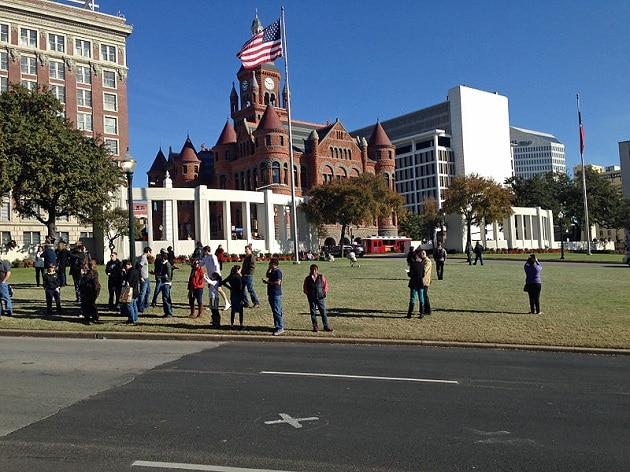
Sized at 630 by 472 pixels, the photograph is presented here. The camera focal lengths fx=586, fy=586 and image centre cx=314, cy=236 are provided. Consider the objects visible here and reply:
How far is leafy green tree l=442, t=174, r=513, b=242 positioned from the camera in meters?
65.9

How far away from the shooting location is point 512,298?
19469mm

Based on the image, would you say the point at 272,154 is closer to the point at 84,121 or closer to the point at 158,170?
the point at 84,121

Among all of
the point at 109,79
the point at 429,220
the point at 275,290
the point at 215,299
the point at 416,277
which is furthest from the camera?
the point at 429,220

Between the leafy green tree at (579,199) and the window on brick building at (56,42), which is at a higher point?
the window on brick building at (56,42)

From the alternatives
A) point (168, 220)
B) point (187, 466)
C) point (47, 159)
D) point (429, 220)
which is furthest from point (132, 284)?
point (429, 220)

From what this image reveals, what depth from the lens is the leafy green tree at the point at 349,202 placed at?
62562mm

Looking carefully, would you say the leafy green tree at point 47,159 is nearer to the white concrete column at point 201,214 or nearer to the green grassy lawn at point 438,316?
the green grassy lawn at point 438,316

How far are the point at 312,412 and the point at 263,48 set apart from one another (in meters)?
33.9

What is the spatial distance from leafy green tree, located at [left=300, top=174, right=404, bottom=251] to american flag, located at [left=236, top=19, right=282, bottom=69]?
26293 mm

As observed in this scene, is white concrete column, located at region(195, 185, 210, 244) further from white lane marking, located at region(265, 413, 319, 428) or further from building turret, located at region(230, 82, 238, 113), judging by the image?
building turret, located at region(230, 82, 238, 113)

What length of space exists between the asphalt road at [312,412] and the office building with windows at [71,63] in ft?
191

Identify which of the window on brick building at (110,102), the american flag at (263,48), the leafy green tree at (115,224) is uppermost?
the window on brick building at (110,102)

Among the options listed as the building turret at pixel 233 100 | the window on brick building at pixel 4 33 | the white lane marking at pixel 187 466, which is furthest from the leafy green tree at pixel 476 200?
the white lane marking at pixel 187 466

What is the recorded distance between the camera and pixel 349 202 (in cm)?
6219
